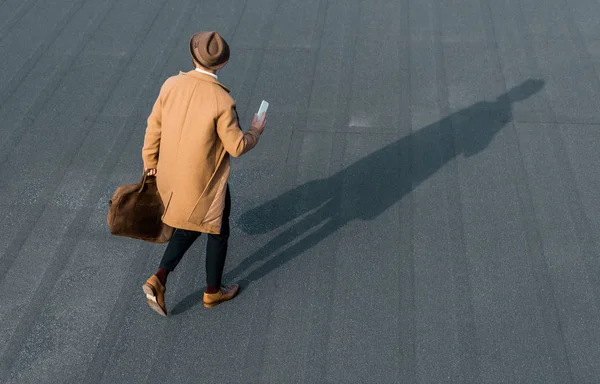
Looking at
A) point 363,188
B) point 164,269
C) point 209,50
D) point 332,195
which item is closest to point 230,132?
point 209,50

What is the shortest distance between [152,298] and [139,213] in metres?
0.43

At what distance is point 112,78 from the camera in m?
4.86

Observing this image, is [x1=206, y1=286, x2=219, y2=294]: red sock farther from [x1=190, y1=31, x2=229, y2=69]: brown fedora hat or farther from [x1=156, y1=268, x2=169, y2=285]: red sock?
[x1=190, y1=31, x2=229, y2=69]: brown fedora hat

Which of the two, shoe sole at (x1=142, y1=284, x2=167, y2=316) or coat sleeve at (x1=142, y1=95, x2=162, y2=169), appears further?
shoe sole at (x1=142, y1=284, x2=167, y2=316)

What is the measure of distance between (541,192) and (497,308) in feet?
3.12

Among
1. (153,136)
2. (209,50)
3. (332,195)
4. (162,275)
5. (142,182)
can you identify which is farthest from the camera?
(332,195)

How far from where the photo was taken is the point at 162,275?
3.20 m

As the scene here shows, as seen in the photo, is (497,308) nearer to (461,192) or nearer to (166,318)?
(461,192)

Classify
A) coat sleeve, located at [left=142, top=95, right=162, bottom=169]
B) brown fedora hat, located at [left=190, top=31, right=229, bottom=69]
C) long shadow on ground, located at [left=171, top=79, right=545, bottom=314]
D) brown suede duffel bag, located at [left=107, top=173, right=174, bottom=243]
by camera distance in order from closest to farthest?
brown fedora hat, located at [left=190, top=31, right=229, bottom=69]
coat sleeve, located at [left=142, top=95, right=162, bottom=169]
brown suede duffel bag, located at [left=107, top=173, right=174, bottom=243]
long shadow on ground, located at [left=171, top=79, right=545, bottom=314]

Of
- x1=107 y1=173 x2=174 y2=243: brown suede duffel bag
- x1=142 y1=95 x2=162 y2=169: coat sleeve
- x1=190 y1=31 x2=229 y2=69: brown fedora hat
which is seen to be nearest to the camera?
x1=190 y1=31 x2=229 y2=69: brown fedora hat

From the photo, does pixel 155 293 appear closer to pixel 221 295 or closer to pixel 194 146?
pixel 221 295

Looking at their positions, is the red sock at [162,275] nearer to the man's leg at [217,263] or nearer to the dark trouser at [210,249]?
the dark trouser at [210,249]

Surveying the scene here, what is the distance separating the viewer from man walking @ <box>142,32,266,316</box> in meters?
2.78

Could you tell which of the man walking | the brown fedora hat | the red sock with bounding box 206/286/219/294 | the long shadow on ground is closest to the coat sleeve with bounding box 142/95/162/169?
the man walking
